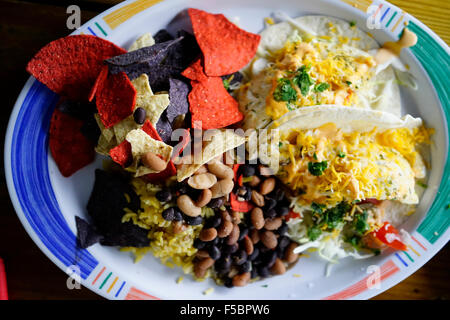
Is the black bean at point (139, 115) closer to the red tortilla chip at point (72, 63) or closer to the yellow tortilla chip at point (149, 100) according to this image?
the yellow tortilla chip at point (149, 100)

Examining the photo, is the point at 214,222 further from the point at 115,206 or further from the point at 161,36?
the point at 161,36

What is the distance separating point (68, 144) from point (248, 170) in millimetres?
1039

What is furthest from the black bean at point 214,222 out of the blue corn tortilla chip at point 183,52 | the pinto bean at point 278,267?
the blue corn tortilla chip at point 183,52

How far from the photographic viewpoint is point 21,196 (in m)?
2.14

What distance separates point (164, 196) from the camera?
2.07 metres

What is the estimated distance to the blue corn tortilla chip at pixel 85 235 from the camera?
220 cm

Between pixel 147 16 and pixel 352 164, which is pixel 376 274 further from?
pixel 147 16

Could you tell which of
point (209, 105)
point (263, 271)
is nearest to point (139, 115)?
point (209, 105)

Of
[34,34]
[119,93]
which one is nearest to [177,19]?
[119,93]

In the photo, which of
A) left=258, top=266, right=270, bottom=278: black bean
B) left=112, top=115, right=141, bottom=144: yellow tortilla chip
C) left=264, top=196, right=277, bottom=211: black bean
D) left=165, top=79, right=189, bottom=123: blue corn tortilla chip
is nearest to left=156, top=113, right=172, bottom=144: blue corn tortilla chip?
left=165, top=79, right=189, bottom=123: blue corn tortilla chip

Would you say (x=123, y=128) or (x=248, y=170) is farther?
(x=248, y=170)

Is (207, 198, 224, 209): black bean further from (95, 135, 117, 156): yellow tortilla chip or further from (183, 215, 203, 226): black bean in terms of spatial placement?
(95, 135, 117, 156): yellow tortilla chip

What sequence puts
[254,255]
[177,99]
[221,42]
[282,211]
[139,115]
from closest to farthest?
[139,115]
[177,99]
[221,42]
[282,211]
[254,255]

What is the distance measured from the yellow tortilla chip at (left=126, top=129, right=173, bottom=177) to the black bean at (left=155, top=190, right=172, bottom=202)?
176mm
